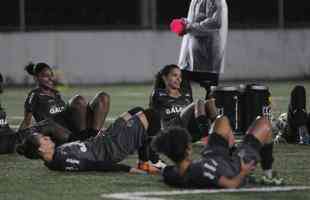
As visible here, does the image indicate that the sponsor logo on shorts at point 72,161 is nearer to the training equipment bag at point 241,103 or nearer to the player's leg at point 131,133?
the player's leg at point 131,133

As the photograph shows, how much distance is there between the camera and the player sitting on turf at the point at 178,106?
12.7 meters

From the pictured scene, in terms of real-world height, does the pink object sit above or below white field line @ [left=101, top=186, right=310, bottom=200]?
above

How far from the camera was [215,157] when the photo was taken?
32.8 ft

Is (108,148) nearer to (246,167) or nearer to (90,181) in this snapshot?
(90,181)

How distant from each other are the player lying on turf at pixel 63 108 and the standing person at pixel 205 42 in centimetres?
181

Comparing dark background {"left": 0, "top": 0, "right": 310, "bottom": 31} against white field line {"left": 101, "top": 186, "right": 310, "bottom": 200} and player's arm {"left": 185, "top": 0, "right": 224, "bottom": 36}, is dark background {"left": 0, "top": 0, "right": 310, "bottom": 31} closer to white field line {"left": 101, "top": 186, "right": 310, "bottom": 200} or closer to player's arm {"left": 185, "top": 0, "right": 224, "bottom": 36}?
player's arm {"left": 185, "top": 0, "right": 224, "bottom": 36}

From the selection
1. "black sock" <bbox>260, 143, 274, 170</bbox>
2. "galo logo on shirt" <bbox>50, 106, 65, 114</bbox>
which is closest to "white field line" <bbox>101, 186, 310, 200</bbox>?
"black sock" <bbox>260, 143, 274, 170</bbox>

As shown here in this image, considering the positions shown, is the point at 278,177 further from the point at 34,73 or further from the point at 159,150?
the point at 34,73

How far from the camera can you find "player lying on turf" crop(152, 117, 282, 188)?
9867 millimetres

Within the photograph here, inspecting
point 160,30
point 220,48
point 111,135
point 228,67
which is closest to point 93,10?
point 160,30

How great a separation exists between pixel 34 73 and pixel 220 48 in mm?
2439

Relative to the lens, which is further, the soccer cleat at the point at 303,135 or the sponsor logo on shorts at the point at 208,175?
the soccer cleat at the point at 303,135

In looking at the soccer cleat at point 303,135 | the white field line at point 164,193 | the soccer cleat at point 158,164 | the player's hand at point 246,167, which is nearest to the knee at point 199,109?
the soccer cleat at point 158,164

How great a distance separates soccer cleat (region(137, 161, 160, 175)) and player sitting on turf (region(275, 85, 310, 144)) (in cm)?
302
